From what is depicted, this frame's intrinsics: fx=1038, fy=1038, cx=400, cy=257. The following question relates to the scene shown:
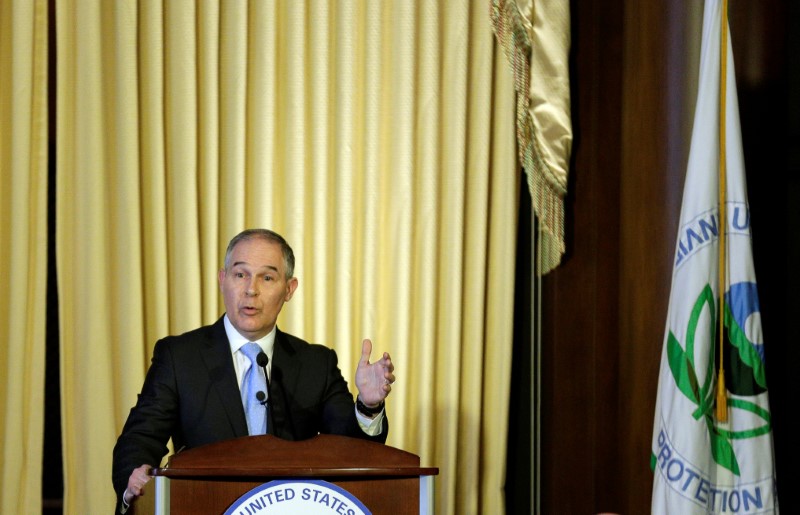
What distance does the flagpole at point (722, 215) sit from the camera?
3.15 metres

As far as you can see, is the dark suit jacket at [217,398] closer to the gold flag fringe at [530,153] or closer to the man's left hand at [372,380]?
the man's left hand at [372,380]

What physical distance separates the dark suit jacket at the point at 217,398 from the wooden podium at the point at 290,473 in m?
0.49

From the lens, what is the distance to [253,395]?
300 cm

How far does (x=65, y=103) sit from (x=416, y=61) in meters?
1.44

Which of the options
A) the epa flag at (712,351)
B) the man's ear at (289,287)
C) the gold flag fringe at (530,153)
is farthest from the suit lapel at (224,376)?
the gold flag fringe at (530,153)

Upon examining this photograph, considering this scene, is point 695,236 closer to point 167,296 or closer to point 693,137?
point 693,137

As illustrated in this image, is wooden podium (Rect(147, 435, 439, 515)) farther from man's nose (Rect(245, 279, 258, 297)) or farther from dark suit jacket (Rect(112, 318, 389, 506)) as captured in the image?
man's nose (Rect(245, 279, 258, 297))

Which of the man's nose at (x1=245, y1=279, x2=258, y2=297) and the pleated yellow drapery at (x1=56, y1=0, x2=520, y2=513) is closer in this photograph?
the man's nose at (x1=245, y1=279, x2=258, y2=297)

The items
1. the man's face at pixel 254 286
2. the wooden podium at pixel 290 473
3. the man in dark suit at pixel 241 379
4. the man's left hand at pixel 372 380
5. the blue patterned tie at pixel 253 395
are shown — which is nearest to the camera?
the wooden podium at pixel 290 473

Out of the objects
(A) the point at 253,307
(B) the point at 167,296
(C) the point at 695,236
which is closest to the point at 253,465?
(A) the point at 253,307

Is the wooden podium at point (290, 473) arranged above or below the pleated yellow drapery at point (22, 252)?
below

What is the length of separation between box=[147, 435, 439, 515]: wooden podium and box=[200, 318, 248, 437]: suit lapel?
2.22 ft

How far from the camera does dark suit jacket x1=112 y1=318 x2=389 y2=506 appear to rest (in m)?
2.88

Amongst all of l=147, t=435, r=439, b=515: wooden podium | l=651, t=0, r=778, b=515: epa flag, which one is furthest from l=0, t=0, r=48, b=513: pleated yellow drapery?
l=651, t=0, r=778, b=515: epa flag
